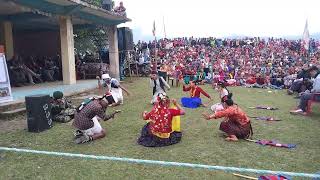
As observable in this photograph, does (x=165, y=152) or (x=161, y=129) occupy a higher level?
(x=161, y=129)

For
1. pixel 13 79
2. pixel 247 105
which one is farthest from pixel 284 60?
pixel 13 79

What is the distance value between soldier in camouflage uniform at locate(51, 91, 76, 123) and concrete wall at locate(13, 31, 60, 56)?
11629 mm

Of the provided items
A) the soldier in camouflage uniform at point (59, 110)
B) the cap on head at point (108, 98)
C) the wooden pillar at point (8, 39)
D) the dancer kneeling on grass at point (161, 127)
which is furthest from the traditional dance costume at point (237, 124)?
the wooden pillar at point (8, 39)

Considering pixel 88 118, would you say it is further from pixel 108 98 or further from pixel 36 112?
pixel 108 98

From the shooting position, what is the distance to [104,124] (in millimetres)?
8898

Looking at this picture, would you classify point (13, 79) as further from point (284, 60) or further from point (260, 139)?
point (284, 60)

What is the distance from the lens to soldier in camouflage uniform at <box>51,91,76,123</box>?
9.11 meters

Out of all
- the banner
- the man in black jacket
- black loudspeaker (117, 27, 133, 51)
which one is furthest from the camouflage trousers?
black loudspeaker (117, 27, 133, 51)

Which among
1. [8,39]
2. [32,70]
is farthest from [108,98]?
[8,39]

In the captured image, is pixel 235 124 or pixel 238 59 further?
pixel 238 59

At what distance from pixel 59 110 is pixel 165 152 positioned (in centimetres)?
389

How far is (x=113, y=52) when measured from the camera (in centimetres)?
2008

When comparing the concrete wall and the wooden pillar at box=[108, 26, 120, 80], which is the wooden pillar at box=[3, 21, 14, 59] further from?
the wooden pillar at box=[108, 26, 120, 80]

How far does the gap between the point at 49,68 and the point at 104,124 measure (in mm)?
10036
